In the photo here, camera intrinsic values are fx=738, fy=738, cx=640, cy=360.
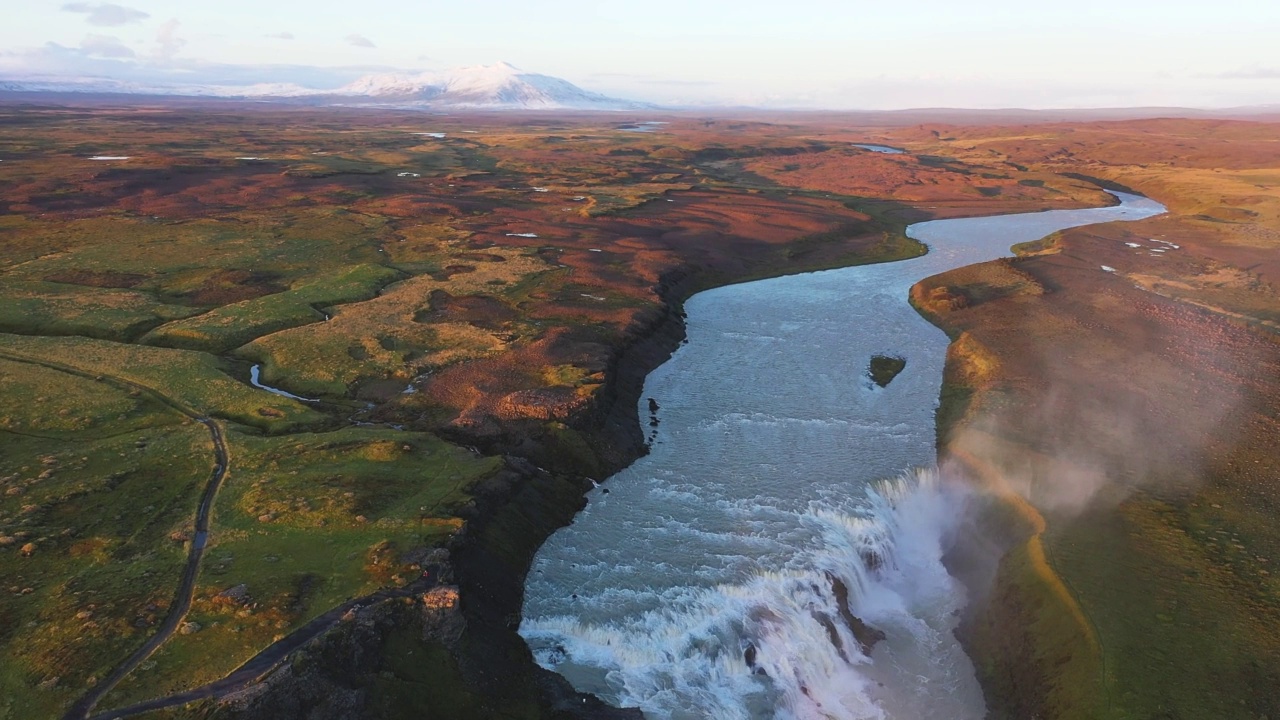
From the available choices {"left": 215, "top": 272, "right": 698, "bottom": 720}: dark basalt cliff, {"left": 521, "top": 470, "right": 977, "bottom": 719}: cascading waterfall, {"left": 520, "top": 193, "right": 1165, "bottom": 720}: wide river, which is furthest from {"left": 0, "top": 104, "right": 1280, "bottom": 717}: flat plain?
{"left": 521, "top": 470, "right": 977, "bottom": 719}: cascading waterfall

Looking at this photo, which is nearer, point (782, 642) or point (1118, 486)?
point (782, 642)

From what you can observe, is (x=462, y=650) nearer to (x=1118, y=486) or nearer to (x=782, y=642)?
(x=782, y=642)

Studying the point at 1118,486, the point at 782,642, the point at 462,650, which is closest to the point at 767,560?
the point at 782,642

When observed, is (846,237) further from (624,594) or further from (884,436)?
(624,594)

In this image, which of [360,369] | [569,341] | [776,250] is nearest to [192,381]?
[360,369]

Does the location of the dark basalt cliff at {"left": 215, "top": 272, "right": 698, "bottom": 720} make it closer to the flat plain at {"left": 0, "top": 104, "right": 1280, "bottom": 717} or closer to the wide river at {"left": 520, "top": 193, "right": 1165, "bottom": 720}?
the flat plain at {"left": 0, "top": 104, "right": 1280, "bottom": 717}

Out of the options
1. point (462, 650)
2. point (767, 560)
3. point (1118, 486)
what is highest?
point (1118, 486)

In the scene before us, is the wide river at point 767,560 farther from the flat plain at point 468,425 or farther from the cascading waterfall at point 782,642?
the flat plain at point 468,425

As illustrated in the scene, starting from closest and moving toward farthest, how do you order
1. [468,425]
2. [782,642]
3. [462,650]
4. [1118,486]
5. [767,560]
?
[462,650] < [782,642] < [767,560] < [1118,486] < [468,425]

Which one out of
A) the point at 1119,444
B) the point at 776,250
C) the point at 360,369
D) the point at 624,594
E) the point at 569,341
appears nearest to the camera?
the point at 624,594
